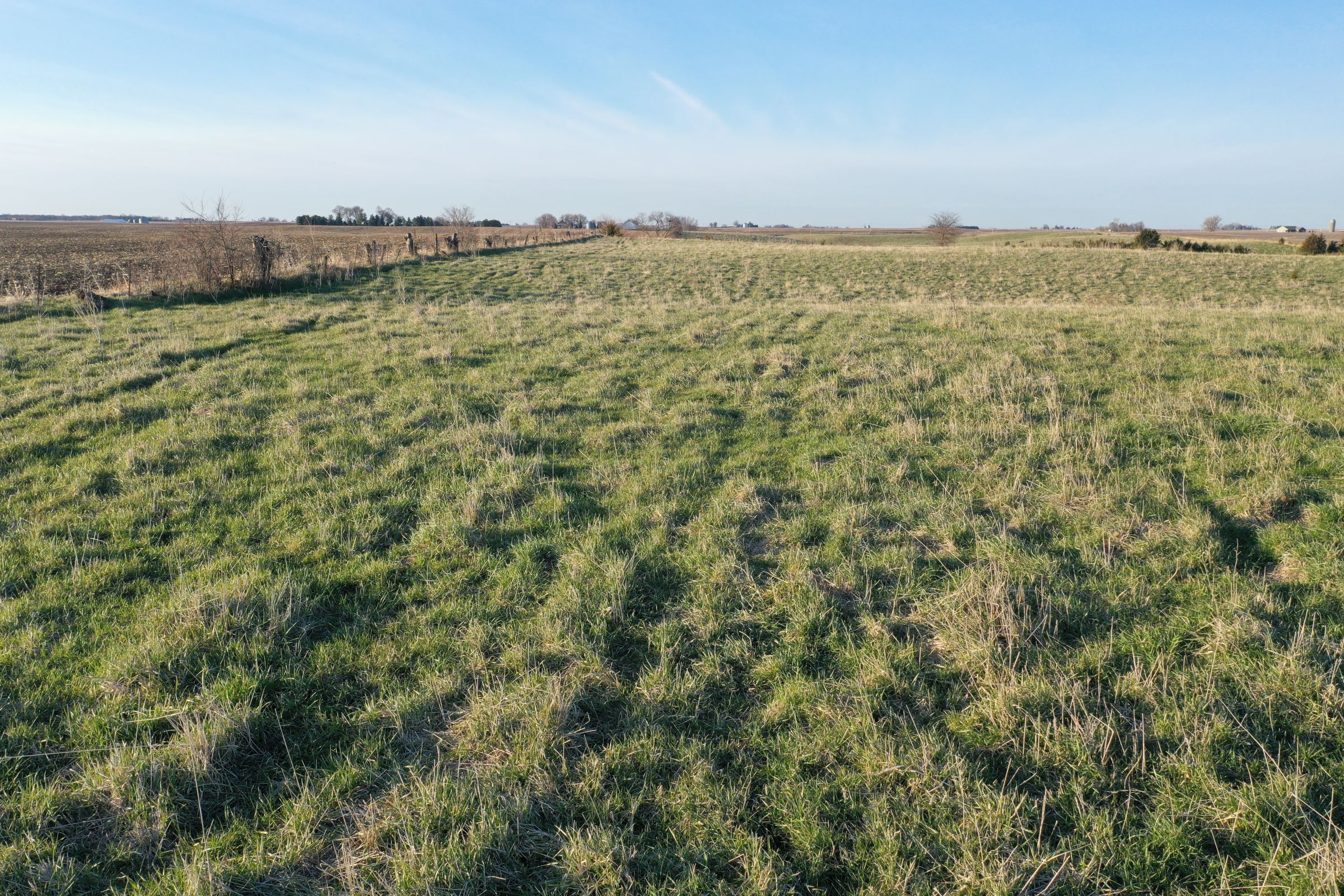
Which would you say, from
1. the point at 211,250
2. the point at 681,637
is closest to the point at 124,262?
the point at 211,250

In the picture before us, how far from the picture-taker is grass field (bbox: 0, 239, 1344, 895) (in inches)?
114

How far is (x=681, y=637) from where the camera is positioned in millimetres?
4355

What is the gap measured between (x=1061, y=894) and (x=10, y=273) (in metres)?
30.6

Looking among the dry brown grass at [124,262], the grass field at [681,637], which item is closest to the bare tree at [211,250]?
the dry brown grass at [124,262]

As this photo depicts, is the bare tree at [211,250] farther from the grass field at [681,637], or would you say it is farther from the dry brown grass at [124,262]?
the grass field at [681,637]

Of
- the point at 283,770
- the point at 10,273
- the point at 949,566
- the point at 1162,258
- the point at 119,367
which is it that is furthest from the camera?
the point at 1162,258

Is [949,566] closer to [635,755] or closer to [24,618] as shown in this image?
[635,755]

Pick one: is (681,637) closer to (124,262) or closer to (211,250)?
(211,250)

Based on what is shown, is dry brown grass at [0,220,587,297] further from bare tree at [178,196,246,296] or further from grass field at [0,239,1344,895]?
grass field at [0,239,1344,895]

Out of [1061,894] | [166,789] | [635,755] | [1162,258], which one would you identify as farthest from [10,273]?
[1162,258]

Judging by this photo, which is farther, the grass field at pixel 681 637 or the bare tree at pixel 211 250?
the bare tree at pixel 211 250

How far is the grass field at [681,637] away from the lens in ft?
9.50

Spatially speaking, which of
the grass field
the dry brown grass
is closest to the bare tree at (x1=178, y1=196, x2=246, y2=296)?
the dry brown grass

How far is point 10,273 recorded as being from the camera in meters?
21.4
